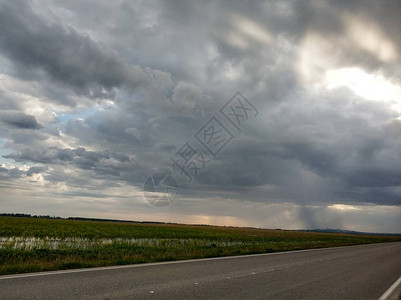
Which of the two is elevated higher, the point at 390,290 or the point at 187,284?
the point at 187,284

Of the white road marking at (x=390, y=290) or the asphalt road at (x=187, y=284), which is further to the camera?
the white road marking at (x=390, y=290)

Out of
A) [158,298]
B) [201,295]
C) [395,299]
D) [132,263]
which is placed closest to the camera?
[158,298]

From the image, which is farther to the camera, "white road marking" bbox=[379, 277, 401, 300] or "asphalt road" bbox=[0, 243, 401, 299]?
"white road marking" bbox=[379, 277, 401, 300]

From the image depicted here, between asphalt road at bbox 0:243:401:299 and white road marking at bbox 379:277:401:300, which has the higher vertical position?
asphalt road at bbox 0:243:401:299

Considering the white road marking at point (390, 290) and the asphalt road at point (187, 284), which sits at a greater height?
the asphalt road at point (187, 284)

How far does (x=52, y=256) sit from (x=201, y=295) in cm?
955

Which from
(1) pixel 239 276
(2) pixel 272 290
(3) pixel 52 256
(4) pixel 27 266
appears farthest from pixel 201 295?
(3) pixel 52 256

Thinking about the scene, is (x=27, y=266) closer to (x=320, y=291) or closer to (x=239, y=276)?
(x=239, y=276)

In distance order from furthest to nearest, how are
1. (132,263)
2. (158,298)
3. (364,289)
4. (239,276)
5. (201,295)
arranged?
(132,263) → (239,276) → (364,289) → (201,295) → (158,298)

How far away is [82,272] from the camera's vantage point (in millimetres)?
11000

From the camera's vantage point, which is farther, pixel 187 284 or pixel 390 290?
pixel 390 290

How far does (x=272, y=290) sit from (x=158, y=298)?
3616mm

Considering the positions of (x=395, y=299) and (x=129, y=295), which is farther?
(x=395, y=299)

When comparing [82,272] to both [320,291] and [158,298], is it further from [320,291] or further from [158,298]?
[320,291]
